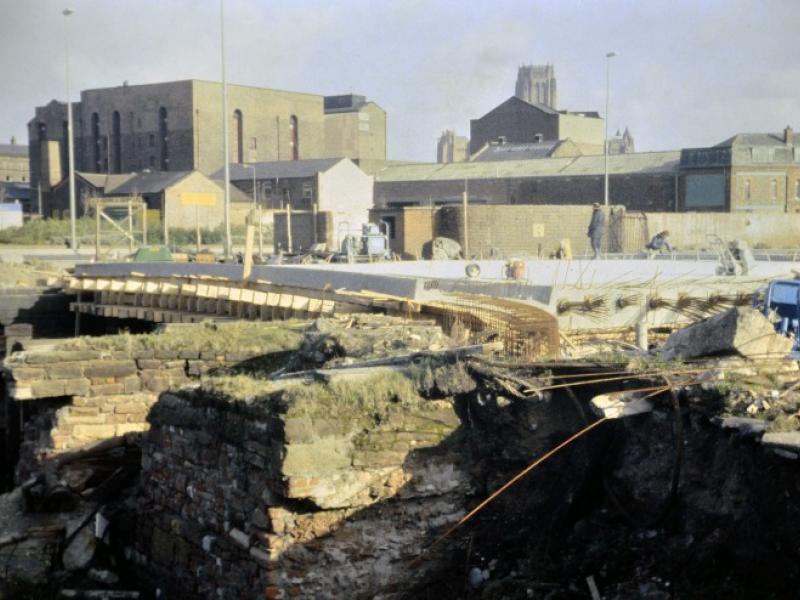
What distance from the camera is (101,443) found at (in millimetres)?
10570

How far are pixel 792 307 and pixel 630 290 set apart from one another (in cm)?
615

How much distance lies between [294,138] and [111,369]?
82488 millimetres

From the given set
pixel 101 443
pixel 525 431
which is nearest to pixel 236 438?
pixel 525 431

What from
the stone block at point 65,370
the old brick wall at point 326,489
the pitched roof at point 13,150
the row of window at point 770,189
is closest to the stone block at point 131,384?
the stone block at point 65,370

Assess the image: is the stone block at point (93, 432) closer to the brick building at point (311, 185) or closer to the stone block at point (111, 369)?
the stone block at point (111, 369)

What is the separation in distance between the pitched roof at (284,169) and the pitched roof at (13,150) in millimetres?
43368

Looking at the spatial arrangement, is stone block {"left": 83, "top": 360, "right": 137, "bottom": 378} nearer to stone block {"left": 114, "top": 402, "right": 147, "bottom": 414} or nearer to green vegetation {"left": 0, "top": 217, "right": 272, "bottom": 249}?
stone block {"left": 114, "top": 402, "right": 147, "bottom": 414}

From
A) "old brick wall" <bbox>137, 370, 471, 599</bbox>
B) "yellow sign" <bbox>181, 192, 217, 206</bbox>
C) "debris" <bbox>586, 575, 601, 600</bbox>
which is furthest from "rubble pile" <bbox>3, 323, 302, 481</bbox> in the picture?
"yellow sign" <bbox>181, 192, 217, 206</bbox>

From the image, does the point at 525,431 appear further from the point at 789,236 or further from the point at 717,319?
the point at 789,236

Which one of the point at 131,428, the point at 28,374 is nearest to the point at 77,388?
the point at 28,374

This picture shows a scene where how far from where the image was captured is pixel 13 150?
11244 cm

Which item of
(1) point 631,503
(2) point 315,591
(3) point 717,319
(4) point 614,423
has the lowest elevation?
(2) point 315,591

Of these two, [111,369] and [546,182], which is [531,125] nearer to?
[546,182]

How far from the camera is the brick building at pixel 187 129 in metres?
84.3
